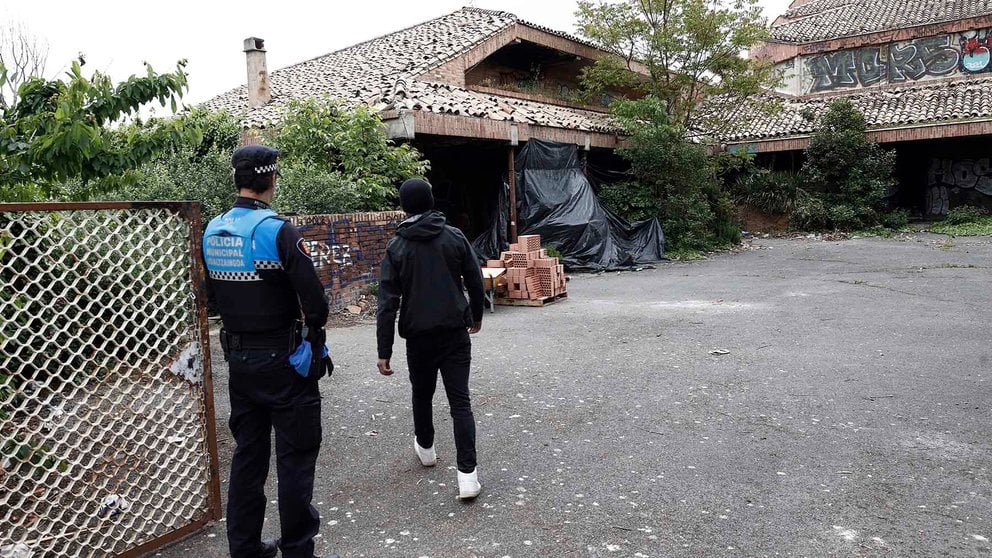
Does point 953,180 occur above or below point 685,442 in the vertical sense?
above

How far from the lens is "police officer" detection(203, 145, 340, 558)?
9.17ft

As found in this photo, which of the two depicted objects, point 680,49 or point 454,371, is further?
point 680,49

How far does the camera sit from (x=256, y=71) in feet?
51.2

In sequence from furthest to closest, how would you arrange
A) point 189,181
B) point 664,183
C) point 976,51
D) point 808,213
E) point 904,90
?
point 904,90 < point 976,51 < point 808,213 < point 664,183 < point 189,181

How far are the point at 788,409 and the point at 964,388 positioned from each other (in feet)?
4.98

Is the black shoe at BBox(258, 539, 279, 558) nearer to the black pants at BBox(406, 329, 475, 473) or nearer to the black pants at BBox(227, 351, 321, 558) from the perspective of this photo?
the black pants at BBox(227, 351, 321, 558)

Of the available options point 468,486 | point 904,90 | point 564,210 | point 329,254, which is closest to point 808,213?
point 904,90

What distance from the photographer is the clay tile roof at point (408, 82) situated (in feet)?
41.9

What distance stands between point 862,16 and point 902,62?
2969 mm

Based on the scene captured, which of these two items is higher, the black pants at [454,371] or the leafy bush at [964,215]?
the leafy bush at [964,215]

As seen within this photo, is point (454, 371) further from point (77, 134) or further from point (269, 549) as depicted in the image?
point (77, 134)

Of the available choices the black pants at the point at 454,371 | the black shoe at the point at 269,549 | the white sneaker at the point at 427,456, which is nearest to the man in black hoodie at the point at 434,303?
the black pants at the point at 454,371

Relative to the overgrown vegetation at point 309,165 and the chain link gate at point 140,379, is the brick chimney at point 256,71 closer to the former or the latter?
the overgrown vegetation at point 309,165

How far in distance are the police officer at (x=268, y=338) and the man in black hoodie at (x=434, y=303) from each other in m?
0.86
